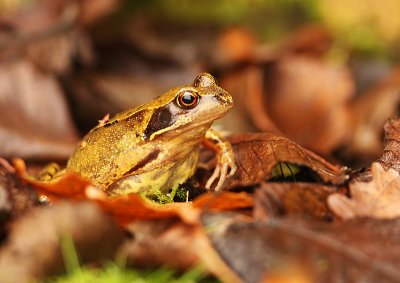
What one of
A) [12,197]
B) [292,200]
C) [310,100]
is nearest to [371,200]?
[292,200]

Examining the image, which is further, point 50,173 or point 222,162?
point 50,173

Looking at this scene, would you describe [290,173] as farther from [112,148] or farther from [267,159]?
[112,148]

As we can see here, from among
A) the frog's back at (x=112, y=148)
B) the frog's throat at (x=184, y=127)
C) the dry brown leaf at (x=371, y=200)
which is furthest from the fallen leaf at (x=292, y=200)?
the frog's back at (x=112, y=148)

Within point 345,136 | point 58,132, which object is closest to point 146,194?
point 58,132

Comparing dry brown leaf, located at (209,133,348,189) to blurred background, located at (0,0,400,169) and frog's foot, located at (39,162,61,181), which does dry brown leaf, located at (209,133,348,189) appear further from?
blurred background, located at (0,0,400,169)

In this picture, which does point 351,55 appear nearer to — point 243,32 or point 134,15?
point 243,32

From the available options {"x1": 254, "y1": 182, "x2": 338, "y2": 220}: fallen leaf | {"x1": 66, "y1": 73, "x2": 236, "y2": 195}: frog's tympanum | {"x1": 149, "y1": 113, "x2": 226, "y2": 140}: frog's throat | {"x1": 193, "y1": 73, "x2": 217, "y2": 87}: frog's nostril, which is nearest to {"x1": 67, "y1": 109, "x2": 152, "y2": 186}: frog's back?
{"x1": 66, "y1": 73, "x2": 236, "y2": 195}: frog's tympanum

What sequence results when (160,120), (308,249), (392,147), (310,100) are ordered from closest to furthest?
(308,249) → (392,147) → (160,120) → (310,100)
